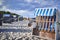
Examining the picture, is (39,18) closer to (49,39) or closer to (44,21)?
(44,21)

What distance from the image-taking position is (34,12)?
2.28 meters

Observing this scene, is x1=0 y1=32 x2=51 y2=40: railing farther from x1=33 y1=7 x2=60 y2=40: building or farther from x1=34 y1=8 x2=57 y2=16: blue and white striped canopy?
x1=34 y1=8 x2=57 y2=16: blue and white striped canopy

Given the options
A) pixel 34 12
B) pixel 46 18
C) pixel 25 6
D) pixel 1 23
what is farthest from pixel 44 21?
pixel 1 23

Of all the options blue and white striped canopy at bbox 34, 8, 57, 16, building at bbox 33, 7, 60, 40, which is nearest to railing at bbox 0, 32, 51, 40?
building at bbox 33, 7, 60, 40

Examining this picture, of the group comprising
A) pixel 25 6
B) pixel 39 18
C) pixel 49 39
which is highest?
pixel 25 6

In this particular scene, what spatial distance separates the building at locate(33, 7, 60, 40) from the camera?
7.27ft

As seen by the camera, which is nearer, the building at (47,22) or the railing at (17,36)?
the building at (47,22)

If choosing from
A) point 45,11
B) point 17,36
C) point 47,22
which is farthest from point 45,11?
point 17,36

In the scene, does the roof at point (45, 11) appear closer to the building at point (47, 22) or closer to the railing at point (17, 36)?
the building at point (47, 22)

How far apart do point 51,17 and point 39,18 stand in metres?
0.19

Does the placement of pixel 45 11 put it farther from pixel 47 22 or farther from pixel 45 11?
pixel 47 22

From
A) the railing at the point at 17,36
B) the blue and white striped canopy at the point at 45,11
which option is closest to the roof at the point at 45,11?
the blue and white striped canopy at the point at 45,11

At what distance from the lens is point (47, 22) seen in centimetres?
227

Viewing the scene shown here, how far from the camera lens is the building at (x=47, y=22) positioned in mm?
2216
